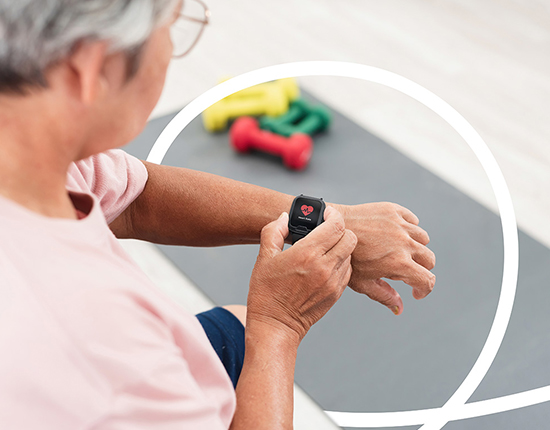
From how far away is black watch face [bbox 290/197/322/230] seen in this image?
3.38 feet

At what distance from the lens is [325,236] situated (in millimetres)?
959

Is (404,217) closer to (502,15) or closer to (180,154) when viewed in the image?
(180,154)

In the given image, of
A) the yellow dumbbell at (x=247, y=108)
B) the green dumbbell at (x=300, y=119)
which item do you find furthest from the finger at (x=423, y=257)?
the yellow dumbbell at (x=247, y=108)

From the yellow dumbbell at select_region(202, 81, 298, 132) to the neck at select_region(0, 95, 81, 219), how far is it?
5.50 feet

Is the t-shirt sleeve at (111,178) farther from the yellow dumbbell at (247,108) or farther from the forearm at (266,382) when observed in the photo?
the yellow dumbbell at (247,108)

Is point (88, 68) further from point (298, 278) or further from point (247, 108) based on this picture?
point (247, 108)

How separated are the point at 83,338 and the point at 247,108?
1.82 m

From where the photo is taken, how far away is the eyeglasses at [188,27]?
69 cm

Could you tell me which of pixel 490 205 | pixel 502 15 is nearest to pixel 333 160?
pixel 490 205

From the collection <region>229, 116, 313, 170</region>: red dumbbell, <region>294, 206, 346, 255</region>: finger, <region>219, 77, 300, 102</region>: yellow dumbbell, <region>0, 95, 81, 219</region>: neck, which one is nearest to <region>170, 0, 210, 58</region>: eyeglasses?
<region>0, 95, 81, 219</region>: neck

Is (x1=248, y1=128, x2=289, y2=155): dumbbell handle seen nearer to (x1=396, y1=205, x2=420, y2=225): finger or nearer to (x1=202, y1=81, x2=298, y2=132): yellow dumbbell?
(x1=202, y1=81, x2=298, y2=132): yellow dumbbell

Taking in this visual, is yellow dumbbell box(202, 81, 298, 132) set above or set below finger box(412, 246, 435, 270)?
below
